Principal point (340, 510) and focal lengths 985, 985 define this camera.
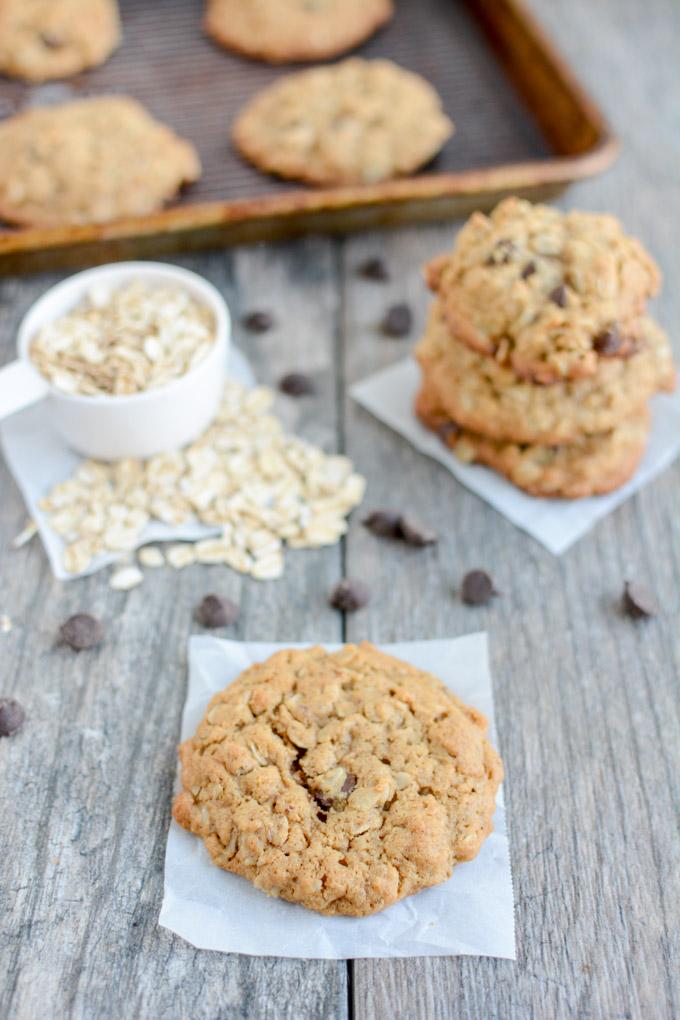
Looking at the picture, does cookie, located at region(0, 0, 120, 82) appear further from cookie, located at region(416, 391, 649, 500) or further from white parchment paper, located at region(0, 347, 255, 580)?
cookie, located at region(416, 391, 649, 500)

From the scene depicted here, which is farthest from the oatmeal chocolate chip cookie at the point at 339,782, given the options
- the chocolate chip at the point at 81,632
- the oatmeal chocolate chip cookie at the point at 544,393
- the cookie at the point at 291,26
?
the cookie at the point at 291,26

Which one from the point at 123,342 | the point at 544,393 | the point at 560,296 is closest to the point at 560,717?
the point at 544,393

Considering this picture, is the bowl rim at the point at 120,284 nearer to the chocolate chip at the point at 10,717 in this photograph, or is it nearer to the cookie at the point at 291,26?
the chocolate chip at the point at 10,717

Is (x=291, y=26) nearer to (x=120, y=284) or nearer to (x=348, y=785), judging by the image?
(x=120, y=284)

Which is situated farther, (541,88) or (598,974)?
(541,88)

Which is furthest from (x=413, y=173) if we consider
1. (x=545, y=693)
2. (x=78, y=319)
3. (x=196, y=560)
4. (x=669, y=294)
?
(x=545, y=693)

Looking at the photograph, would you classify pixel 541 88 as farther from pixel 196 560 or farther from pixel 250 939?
pixel 250 939

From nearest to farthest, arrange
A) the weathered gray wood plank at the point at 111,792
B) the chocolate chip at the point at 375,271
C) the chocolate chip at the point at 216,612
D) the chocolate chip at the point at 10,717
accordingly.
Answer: the weathered gray wood plank at the point at 111,792 → the chocolate chip at the point at 10,717 → the chocolate chip at the point at 216,612 → the chocolate chip at the point at 375,271
